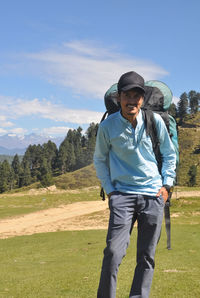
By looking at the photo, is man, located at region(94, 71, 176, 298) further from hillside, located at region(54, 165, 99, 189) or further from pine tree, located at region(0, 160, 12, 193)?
pine tree, located at region(0, 160, 12, 193)

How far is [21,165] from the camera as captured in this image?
15850cm

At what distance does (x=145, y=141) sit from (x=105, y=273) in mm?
1719

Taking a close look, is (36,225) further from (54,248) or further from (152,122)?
(152,122)

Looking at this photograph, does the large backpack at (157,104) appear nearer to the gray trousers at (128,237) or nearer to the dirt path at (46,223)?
the gray trousers at (128,237)

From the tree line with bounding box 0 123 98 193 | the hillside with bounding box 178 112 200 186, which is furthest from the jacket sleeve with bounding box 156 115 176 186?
the tree line with bounding box 0 123 98 193

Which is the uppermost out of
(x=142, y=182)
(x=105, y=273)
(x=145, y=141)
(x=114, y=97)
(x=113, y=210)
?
(x=114, y=97)

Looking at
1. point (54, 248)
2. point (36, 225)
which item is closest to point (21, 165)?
point (36, 225)

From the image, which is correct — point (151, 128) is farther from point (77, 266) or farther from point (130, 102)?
point (77, 266)

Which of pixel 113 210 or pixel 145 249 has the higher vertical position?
pixel 113 210

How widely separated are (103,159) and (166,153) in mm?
853

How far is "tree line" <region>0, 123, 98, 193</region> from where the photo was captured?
138 meters

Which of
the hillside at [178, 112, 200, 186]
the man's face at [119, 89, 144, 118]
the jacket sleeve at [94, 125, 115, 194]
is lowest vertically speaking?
the jacket sleeve at [94, 125, 115, 194]

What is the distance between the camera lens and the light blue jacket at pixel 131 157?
176 inches

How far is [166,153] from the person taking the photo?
4.65 m
